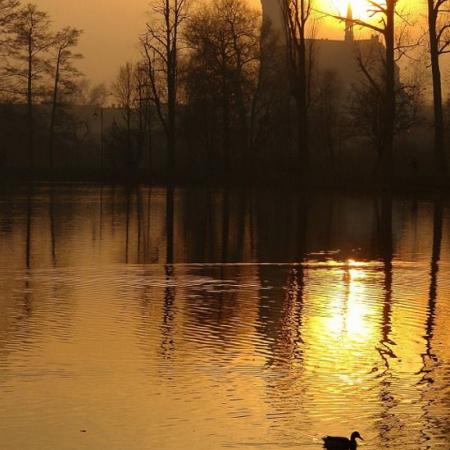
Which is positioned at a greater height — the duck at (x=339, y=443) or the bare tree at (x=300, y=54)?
the bare tree at (x=300, y=54)

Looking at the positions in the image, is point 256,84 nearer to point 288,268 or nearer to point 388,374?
point 288,268

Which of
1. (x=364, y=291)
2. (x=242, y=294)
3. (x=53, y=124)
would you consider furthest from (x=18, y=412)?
(x=53, y=124)

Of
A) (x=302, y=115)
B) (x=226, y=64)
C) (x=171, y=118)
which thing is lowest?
(x=302, y=115)

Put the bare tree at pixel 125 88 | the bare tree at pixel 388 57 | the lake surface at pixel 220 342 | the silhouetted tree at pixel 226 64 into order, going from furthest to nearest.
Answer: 1. the bare tree at pixel 125 88
2. the silhouetted tree at pixel 226 64
3. the bare tree at pixel 388 57
4. the lake surface at pixel 220 342

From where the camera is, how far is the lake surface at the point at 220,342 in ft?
24.5

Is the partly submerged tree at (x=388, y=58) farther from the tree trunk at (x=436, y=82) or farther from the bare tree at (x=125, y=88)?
the bare tree at (x=125, y=88)

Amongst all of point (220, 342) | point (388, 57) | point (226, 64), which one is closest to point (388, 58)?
point (388, 57)

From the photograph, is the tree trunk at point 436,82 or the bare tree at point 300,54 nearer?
the tree trunk at point 436,82

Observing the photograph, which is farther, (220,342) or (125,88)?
(125,88)

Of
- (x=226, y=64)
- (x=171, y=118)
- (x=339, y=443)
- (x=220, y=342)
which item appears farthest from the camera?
(x=171, y=118)

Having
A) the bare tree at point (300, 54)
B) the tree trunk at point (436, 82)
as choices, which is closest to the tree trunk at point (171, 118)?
the bare tree at point (300, 54)

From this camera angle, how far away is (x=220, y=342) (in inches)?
416

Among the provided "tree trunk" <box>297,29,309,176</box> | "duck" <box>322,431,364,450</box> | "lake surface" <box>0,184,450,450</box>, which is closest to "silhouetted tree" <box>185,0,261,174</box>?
"tree trunk" <box>297,29,309,176</box>

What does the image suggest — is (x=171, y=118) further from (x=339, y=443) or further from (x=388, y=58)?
(x=339, y=443)
